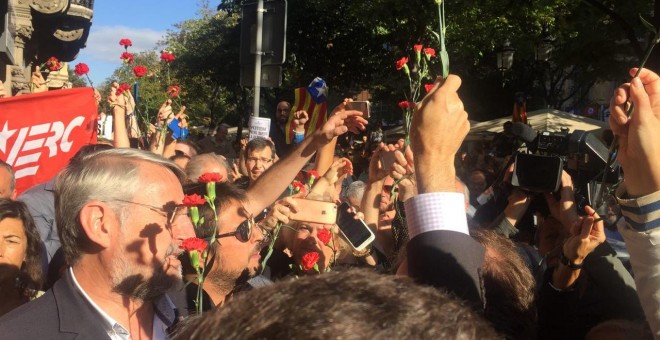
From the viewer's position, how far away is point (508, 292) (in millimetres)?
2035

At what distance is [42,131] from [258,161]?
1.49 m

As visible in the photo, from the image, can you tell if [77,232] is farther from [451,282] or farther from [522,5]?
[522,5]

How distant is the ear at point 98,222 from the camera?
2117mm

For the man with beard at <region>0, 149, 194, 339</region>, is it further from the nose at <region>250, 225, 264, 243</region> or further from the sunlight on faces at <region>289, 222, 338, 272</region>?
the sunlight on faces at <region>289, 222, 338, 272</region>

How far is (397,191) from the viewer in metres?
3.23

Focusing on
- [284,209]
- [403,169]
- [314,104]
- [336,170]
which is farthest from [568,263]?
[314,104]

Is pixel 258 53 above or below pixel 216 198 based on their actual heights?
above

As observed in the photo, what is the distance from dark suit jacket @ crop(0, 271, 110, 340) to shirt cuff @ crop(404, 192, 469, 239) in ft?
3.13

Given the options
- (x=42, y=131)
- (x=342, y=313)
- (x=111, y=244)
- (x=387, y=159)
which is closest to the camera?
(x=342, y=313)

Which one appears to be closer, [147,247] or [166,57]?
[147,247]

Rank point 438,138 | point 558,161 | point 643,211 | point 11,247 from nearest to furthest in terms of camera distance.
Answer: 1. point 643,211
2. point 438,138
3. point 11,247
4. point 558,161

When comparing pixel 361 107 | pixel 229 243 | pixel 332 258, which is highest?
pixel 361 107

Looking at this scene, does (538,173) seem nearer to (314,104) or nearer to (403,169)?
(403,169)

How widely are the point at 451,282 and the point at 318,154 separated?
97.3 inches
